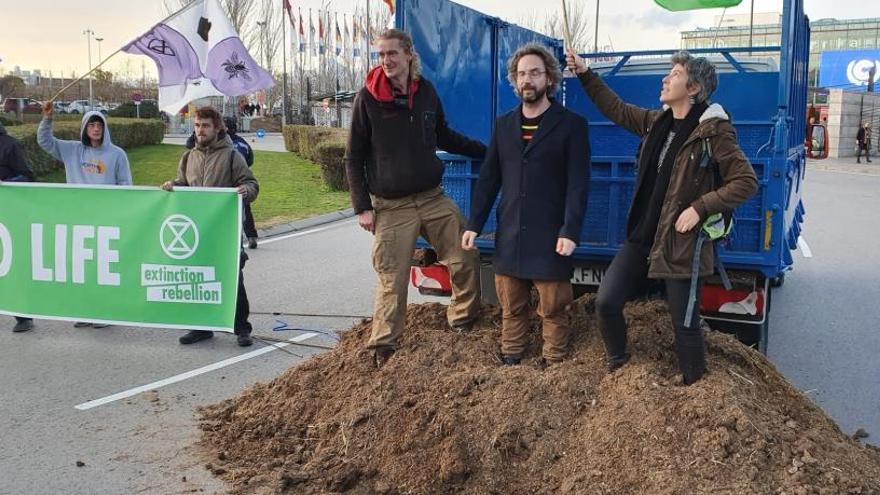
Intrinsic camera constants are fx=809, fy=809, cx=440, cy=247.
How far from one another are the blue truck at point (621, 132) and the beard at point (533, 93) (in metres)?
0.84

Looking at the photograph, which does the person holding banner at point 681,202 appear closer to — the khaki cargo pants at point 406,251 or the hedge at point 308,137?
the khaki cargo pants at point 406,251

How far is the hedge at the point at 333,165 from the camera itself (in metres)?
19.2

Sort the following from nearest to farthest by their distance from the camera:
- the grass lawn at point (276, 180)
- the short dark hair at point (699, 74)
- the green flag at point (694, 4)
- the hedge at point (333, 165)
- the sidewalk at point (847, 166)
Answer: the short dark hair at point (699, 74), the green flag at point (694, 4), the grass lawn at point (276, 180), the hedge at point (333, 165), the sidewalk at point (847, 166)

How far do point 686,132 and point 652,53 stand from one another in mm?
2922

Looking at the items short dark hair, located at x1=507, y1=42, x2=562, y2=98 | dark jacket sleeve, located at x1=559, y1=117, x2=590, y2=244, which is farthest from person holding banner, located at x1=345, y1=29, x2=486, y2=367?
dark jacket sleeve, located at x1=559, y1=117, x2=590, y2=244

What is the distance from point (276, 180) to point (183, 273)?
599 inches

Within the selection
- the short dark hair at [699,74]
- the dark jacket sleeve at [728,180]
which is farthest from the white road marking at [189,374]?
the short dark hair at [699,74]

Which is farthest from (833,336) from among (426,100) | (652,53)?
(426,100)

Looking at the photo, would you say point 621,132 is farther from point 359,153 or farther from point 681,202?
point 359,153

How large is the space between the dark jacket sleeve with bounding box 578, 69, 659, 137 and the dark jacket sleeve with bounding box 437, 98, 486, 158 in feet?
2.66

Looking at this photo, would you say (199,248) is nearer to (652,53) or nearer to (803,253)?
(652,53)

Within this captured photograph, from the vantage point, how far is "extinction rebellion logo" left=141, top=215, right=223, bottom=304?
6.44 m

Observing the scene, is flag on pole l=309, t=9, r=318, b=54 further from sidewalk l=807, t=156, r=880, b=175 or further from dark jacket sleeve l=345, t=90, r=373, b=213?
dark jacket sleeve l=345, t=90, r=373, b=213

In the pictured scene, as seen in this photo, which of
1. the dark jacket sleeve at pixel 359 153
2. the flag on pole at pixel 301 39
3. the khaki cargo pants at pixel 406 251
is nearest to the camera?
the dark jacket sleeve at pixel 359 153
